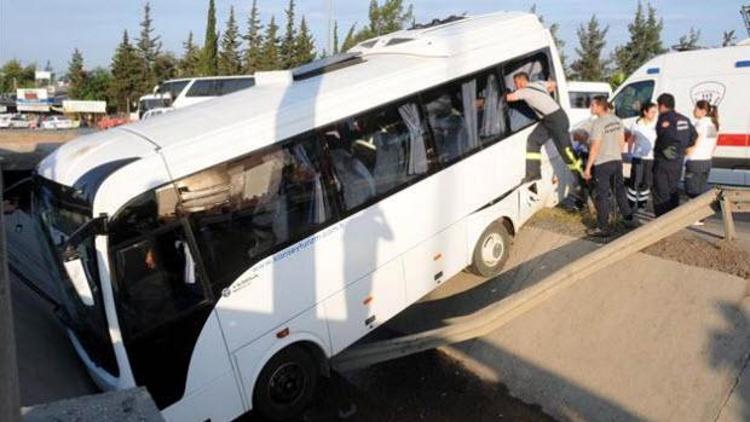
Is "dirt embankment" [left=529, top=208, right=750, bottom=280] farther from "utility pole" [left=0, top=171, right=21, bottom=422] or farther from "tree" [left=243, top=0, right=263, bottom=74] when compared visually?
"tree" [left=243, top=0, right=263, bottom=74]

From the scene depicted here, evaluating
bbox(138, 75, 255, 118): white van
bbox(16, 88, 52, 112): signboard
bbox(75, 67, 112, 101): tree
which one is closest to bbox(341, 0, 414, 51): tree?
bbox(138, 75, 255, 118): white van

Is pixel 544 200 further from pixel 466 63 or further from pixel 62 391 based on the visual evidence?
pixel 62 391

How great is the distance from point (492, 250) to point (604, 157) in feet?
6.12

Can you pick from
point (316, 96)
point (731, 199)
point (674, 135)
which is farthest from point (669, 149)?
point (316, 96)

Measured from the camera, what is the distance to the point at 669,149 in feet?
25.3

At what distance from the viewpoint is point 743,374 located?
5.20 metres

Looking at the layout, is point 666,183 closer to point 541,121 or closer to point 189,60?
point 541,121

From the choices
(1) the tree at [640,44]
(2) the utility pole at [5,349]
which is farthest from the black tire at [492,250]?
(1) the tree at [640,44]

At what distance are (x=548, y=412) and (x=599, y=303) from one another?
1380 millimetres

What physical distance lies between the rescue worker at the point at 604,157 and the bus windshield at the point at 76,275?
5.88m

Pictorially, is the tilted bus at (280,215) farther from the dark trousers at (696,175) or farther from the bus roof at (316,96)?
the dark trousers at (696,175)

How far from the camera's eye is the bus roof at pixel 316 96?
16.6ft

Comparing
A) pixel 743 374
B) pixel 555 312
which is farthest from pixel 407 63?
pixel 743 374

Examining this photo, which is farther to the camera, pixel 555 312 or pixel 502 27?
pixel 502 27
